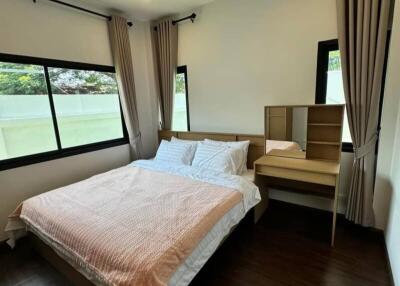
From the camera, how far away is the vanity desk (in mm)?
2062

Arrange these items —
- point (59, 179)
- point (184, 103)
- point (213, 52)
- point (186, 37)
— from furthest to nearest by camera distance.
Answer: point (184, 103) < point (186, 37) < point (213, 52) < point (59, 179)

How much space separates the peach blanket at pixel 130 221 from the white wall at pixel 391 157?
1228 millimetres

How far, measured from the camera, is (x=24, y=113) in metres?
2.35

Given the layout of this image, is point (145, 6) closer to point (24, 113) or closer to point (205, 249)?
point (24, 113)

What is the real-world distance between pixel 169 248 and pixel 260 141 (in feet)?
5.85

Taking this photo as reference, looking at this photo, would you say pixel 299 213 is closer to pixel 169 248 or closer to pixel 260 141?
pixel 260 141

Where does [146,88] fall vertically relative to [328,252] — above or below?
above

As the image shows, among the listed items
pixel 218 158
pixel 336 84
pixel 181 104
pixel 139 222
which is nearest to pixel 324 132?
pixel 336 84

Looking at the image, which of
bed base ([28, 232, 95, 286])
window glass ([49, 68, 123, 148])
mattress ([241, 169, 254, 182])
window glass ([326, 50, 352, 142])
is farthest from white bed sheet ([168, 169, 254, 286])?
window glass ([49, 68, 123, 148])

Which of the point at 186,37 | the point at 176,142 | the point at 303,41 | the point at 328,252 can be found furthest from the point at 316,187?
the point at 186,37

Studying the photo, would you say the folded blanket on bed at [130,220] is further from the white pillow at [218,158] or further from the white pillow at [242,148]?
the white pillow at [242,148]

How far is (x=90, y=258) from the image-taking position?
1.31 meters

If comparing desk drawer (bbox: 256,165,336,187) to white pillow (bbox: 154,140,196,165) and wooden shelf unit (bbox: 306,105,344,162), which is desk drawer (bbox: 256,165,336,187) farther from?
white pillow (bbox: 154,140,196,165)

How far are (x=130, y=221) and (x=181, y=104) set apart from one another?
2279 millimetres
